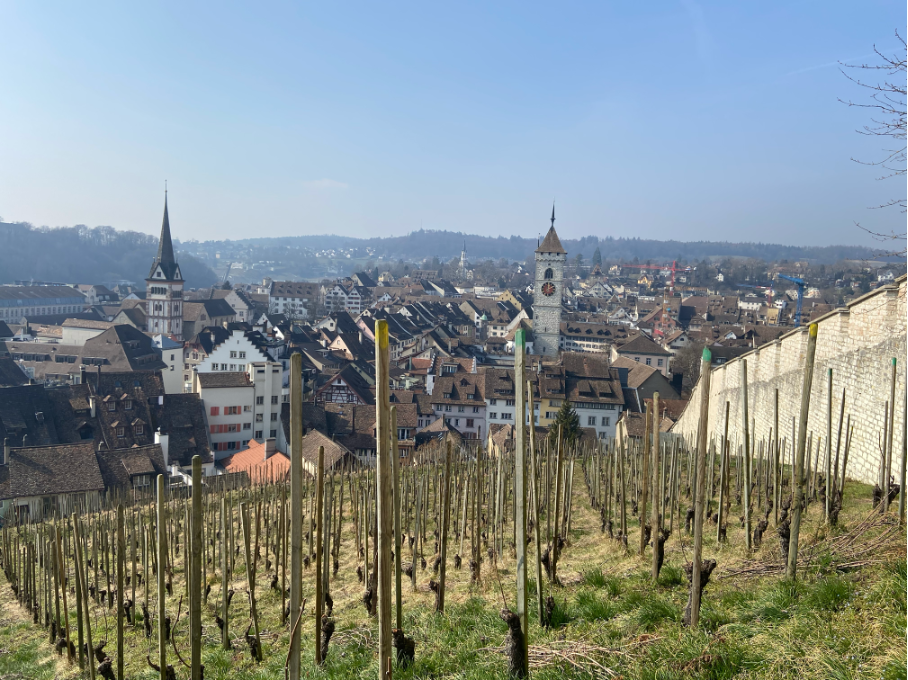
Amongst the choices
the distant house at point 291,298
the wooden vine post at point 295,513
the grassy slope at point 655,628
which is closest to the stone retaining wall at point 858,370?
the grassy slope at point 655,628

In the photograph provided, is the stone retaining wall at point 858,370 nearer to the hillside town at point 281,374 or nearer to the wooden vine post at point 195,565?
the hillside town at point 281,374

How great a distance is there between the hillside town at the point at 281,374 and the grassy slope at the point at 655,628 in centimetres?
380

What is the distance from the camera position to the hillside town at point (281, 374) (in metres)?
32.1

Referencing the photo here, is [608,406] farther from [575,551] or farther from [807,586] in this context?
[807,586]

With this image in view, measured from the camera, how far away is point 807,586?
5.62 metres

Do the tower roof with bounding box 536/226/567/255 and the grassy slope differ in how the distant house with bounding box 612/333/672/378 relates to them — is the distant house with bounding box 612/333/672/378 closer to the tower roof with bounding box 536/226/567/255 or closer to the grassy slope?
the tower roof with bounding box 536/226/567/255

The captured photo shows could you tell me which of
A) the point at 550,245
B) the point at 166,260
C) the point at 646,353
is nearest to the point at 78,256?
the point at 166,260

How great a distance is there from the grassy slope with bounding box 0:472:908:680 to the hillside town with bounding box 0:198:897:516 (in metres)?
3.80

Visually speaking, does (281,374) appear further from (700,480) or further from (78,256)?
(78,256)

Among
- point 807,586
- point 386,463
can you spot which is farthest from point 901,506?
point 386,463

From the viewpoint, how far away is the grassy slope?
14.8 feet

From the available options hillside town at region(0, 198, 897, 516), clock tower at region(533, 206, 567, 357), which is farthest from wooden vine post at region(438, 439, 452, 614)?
clock tower at region(533, 206, 567, 357)

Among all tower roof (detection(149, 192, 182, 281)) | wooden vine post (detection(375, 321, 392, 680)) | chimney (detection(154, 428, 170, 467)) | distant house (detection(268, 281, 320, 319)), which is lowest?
chimney (detection(154, 428, 170, 467))

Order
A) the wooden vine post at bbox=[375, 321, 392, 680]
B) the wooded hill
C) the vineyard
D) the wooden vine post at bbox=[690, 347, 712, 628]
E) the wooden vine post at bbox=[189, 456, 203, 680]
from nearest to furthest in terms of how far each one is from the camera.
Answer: the wooden vine post at bbox=[375, 321, 392, 680], the wooden vine post at bbox=[189, 456, 203, 680], the vineyard, the wooden vine post at bbox=[690, 347, 712, 628], the wooded hill
